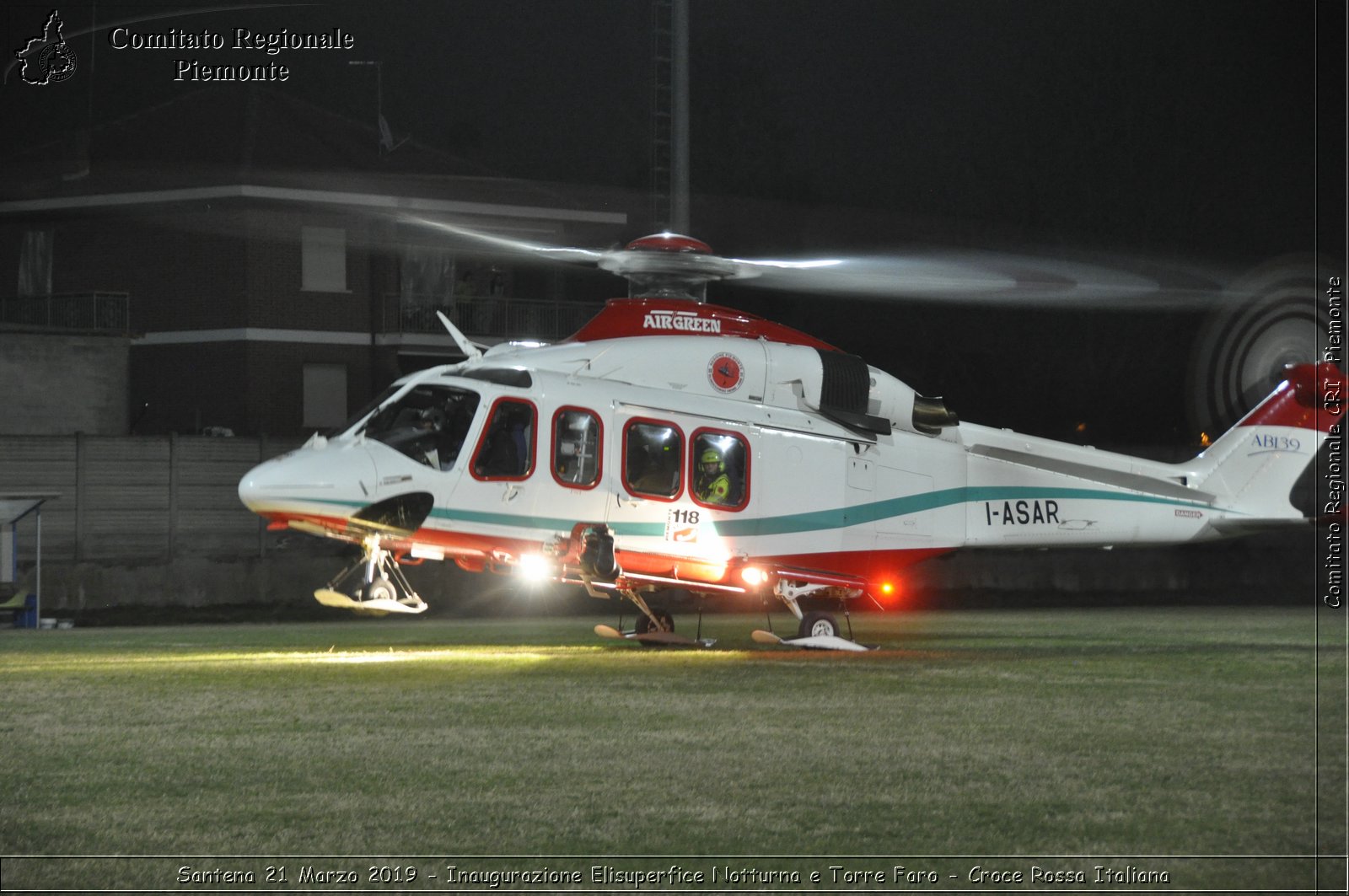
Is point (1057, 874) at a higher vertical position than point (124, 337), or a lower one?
lower

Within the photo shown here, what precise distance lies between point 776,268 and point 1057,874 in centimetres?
894

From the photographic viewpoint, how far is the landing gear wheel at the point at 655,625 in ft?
53.2

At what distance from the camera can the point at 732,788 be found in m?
7.11

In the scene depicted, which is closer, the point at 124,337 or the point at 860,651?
the point at 860,651

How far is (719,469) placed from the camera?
49.5 ft

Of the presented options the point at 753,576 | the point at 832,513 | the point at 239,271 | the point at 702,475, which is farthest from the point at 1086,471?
the point at 239,271

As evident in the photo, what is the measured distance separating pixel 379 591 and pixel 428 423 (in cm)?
179

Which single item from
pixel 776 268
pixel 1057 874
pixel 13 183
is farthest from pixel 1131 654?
pixel 13 183

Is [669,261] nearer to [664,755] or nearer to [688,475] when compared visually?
[688,475]

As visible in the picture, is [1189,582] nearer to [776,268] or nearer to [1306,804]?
[776,268]

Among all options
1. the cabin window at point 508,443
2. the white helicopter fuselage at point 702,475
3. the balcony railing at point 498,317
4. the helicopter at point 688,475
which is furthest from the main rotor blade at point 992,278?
the balcony railing at point 498,317

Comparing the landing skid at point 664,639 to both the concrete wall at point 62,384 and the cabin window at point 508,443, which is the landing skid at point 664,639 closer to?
the cabin window at point 508,443

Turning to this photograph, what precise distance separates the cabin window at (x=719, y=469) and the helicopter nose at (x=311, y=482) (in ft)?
11.1

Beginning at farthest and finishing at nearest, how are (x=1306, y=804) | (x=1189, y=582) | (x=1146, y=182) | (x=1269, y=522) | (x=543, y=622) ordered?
(x=1146, y=182) → (x=1189, y=582) → (x=543, y=622) → (x=1269, y=522) → (x=1306, y=804)
